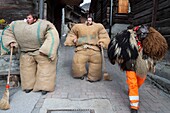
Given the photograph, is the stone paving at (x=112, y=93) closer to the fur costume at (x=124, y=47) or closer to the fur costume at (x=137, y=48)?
the fur costume at (x=137, y=48)

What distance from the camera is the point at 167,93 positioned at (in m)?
4.00

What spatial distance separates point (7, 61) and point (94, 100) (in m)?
2.48

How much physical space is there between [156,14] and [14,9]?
3.89 m

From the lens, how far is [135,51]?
2936 millimetres

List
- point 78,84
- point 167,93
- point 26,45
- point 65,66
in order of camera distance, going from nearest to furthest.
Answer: point 26,45, point 167,93, point 78,84, point 65,66

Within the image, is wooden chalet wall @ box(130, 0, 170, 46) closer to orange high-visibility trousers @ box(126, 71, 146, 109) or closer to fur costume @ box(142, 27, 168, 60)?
fur costume @ box(142, 27, 168, 60)

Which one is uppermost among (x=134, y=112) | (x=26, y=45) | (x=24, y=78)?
(x=26, y=45)

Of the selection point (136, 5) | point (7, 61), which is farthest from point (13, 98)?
point (136, 5)

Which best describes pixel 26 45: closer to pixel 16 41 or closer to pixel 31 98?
pixel 16 41

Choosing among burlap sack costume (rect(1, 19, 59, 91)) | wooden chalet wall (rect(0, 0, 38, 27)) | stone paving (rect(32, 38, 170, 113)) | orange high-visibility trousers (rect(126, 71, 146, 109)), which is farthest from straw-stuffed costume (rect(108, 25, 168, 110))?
wooden chalet wall (rect(0, 0, 38, 27))

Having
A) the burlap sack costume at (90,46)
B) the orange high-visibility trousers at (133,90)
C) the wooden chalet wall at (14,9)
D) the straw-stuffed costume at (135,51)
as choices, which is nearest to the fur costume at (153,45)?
the straw-stuffed costume at (135,51)

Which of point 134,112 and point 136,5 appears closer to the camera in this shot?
point 134,112

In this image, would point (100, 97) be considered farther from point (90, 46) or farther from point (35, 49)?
point (35, 49)

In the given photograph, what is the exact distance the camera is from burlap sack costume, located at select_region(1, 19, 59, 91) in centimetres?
359
